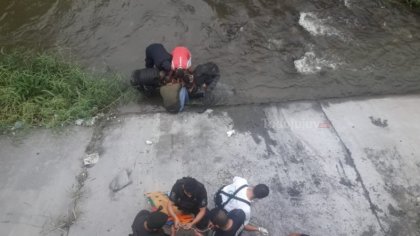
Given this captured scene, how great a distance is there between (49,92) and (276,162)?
3417mm

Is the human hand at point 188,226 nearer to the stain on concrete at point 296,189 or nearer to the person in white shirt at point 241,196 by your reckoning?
the person in white shirt at point 241,196

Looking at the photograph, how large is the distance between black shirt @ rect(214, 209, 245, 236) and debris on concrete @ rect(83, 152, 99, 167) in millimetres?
1961

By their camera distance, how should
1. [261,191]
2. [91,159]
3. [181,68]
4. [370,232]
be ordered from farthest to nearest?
[181,68] < [91,159] < [370,232] < [261,191]

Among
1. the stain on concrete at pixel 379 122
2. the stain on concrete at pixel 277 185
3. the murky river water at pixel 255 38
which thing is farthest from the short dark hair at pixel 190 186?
the stain on concrete at pixel 379 122

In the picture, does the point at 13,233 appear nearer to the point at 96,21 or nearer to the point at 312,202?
the point at 312,202

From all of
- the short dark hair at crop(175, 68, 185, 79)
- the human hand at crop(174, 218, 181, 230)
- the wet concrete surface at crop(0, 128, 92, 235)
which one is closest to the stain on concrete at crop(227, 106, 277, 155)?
the short dark hair at crop(175, 68, 185, 79)

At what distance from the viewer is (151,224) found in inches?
129

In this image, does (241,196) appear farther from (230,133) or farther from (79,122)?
(79,122)

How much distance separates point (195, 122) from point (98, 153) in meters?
1.38

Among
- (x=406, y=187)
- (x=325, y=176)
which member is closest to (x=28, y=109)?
(x=325, y=176)

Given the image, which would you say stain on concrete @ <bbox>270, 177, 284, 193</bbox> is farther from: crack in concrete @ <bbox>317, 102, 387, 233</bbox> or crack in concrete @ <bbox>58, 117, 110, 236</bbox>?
crack in concrete @ <bbox>58, 117, 110, 236</bbox>

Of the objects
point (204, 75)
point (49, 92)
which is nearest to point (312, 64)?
point (204, 75)

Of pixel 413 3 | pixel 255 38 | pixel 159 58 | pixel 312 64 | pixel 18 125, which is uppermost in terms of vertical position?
pixel 413 3

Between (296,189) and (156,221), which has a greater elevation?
(156,221)
